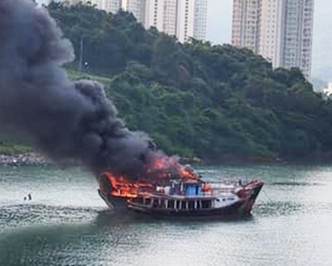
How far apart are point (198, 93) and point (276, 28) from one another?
66.6 metres

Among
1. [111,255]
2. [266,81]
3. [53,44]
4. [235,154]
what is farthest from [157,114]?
[111,255]

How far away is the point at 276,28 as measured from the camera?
6742 inches

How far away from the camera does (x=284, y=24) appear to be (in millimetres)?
173125

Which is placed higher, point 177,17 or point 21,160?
point 177,17

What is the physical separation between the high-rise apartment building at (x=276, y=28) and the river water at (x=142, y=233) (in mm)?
106190

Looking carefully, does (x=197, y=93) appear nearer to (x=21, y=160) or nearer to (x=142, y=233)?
(x=21, y=160)

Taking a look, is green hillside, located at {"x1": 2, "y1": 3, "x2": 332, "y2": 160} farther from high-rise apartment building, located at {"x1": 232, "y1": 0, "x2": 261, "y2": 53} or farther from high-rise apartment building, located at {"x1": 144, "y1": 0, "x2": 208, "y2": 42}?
high-rise apartment building, located at {"x1": 144, "y1": 0, "x2": 208, "y2": 42}

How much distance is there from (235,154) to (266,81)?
1662cm

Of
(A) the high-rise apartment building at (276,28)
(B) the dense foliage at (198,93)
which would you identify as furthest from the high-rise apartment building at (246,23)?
(B) the dense foliage at (198,93)

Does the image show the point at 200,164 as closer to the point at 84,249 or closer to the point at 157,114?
the point at 157,114

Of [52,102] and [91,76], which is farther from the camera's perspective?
[91,76]

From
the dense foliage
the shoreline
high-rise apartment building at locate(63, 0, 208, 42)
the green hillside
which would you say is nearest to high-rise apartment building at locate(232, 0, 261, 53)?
high-rise apartment building at locate(63, 0, 208, 42)

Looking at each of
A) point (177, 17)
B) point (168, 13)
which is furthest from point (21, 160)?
point (177, 17)

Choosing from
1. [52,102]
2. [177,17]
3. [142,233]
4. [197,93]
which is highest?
[177,17]
